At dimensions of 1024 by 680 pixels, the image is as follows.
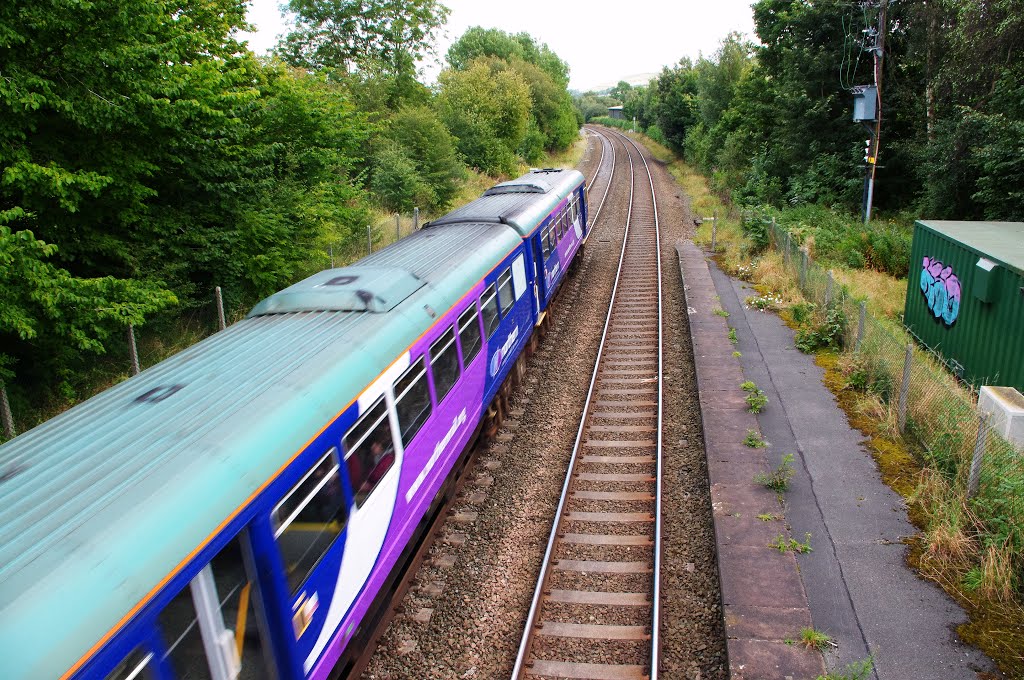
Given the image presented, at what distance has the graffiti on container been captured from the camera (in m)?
12.6

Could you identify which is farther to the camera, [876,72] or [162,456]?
[876,72]

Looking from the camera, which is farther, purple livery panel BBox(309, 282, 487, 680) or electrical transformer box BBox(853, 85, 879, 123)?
electrical transformer box BBox(853, 85, 879, 123)

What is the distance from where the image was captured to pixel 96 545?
10.8 feet

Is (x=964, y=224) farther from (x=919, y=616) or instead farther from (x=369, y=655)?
(x=369, y=655)

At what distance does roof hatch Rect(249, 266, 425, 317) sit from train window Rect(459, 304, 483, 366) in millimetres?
919

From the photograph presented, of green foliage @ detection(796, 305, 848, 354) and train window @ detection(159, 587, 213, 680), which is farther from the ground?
train window @ detection(159, 587, 213, 680)

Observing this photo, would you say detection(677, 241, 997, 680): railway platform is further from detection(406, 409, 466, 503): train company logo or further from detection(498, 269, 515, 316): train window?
detection(498, 269, 515, 316): train window

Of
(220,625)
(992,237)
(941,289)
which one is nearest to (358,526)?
(220,625)

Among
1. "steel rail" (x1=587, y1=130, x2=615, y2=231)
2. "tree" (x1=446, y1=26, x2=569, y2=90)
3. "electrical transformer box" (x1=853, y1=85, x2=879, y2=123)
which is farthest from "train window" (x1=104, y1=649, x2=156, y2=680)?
"tree" (x1=446, y1=26, x2=569, y2=90)

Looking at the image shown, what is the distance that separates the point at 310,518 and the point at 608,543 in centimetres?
389

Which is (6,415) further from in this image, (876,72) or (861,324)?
(876,72)

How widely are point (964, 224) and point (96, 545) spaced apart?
16.1 metres

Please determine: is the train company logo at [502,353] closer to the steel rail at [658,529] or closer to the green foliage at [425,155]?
the steel rail at [658,529]

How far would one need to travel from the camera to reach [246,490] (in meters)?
4.10
